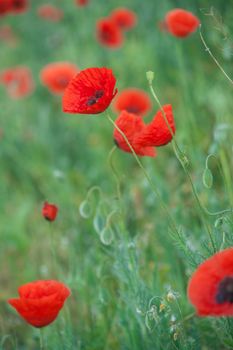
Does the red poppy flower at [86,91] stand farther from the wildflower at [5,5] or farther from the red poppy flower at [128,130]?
the wildflower at [5,5]

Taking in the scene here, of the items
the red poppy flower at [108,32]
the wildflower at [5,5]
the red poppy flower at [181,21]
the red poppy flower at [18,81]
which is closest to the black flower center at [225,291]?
Answer: the red poppy flower at [181,21]

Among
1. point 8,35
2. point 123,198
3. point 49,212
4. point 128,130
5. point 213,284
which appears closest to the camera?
point 213,284

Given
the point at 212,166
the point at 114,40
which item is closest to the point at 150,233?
the point at 212,166

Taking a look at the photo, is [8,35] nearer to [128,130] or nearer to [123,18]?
[123,18]

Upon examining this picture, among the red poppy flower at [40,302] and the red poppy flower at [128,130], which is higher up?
the red poppy flower at [128,130]

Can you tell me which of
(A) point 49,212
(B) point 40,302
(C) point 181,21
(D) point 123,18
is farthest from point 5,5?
(B) point 40,302
